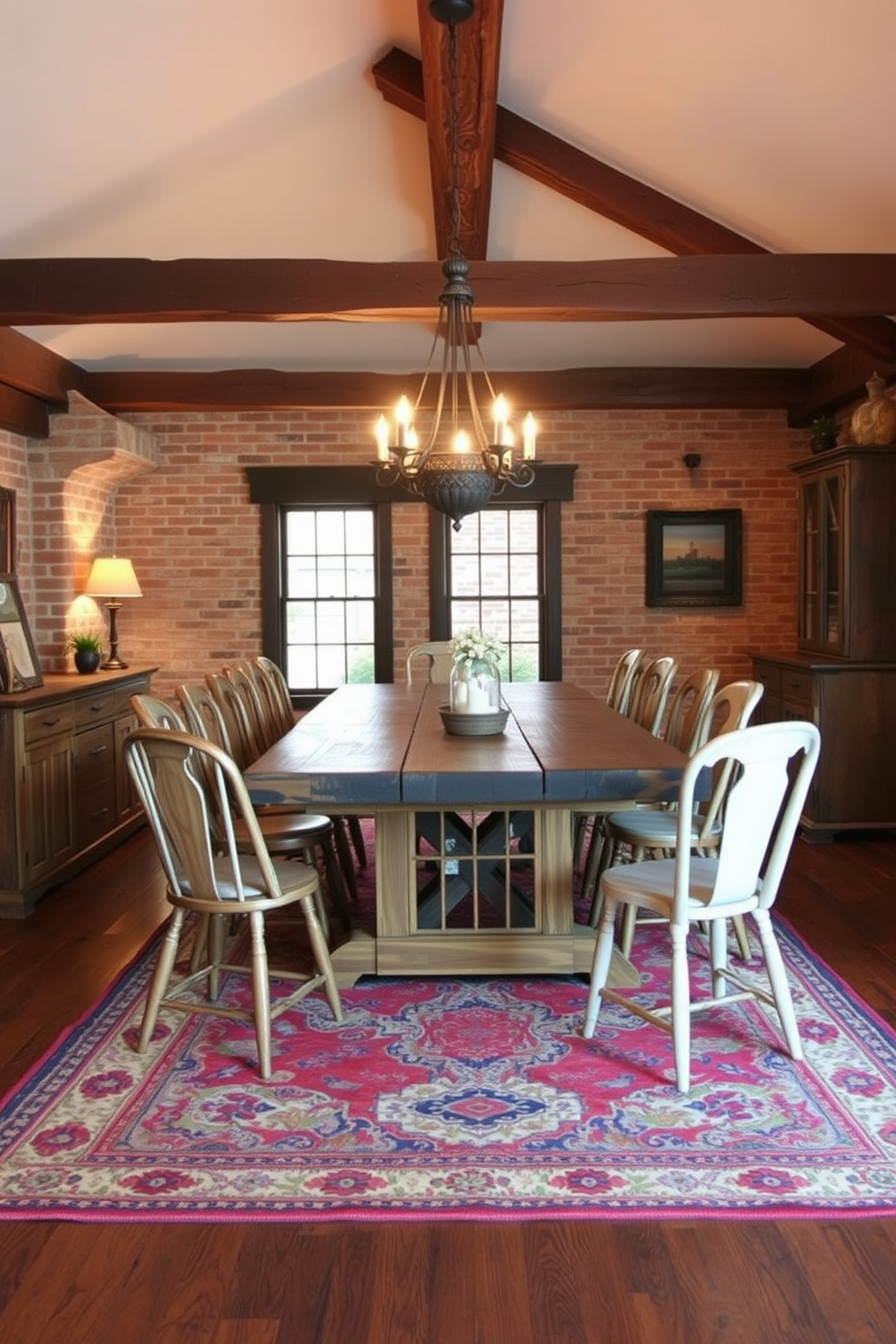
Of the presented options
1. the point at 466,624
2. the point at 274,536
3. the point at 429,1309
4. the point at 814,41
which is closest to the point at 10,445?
the point at 274,536

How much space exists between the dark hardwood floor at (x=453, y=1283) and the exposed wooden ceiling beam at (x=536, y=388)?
17.3 feet

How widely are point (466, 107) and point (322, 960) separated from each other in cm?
296

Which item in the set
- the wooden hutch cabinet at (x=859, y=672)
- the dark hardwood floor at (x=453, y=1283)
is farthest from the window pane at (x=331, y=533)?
the dark hardwood floor at (x=453, y=1283)

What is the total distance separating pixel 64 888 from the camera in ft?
16.2

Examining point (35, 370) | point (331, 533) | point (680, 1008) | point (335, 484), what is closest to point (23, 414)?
point (35, 370)

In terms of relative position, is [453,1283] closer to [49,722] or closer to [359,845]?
[359,845]

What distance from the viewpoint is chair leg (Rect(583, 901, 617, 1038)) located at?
3057mm

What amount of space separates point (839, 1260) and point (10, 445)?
18.0 feet

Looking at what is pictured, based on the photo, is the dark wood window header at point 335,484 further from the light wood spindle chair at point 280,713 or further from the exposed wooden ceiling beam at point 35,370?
the light wood spindle chair at point 280,713

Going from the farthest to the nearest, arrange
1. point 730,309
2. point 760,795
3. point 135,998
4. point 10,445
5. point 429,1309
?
point 10,445
point 730,309
point 135,998
point 760,795
point 429,1309

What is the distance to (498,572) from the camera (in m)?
7.18

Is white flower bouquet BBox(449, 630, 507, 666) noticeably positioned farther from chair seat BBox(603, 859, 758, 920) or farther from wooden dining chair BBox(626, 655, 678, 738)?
chair seat BBox(603, 859, 758, 920)

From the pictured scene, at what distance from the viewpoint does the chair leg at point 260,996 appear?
9.57 ft

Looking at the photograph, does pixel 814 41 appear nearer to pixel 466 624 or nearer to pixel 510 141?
pixel 510 141
